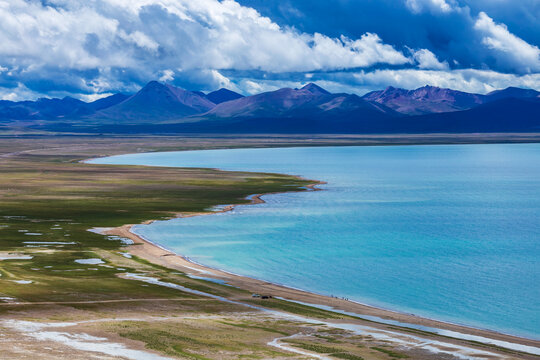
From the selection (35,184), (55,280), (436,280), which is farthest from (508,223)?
(35,184)

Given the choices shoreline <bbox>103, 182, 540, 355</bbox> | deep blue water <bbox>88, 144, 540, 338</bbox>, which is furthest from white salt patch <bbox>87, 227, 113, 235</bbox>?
shoreline <bbox>103, 182, 540, 355</bbox>

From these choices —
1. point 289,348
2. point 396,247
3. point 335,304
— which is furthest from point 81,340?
point 396,247

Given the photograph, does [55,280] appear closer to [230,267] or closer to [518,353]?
[230,267]

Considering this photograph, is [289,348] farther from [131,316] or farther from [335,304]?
[335,304]

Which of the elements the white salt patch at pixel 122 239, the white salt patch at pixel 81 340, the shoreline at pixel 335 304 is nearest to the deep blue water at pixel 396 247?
the shoreline at pixel 335 304

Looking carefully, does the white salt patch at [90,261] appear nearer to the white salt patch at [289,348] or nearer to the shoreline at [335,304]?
the shoreline at [335,304]
